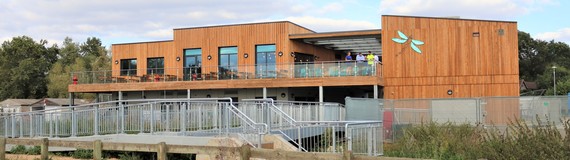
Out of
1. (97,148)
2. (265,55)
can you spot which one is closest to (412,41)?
(265,55)

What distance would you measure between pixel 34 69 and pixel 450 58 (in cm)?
6801

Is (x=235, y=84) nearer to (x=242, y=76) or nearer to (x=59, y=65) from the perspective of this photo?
(x=242, y=76)

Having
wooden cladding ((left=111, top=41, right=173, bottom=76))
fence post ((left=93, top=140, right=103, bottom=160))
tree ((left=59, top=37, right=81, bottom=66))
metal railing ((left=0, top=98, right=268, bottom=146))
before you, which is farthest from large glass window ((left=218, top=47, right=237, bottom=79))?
tree ((left=59, top=37, right=81, bottom=66))

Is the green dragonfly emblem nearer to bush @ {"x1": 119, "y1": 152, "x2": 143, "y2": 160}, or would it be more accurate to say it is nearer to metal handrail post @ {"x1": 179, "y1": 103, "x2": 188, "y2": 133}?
metal handrail post @ {"x1": 179, "y1": 103, "x2": 188, "y2": 133}

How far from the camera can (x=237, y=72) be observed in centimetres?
3180

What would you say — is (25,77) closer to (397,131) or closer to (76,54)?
(76,54)

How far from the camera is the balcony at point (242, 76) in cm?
2909

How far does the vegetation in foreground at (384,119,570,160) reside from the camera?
1007 cm

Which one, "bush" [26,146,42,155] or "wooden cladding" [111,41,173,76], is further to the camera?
"wooden cladding" [111,41,173,76]

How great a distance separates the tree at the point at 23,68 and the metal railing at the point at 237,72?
49.0 m

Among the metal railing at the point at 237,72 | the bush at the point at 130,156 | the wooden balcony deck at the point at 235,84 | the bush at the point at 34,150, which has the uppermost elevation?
the metal railing at the point at 237,72

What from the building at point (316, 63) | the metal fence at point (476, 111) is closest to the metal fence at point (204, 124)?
the metal fence at point (476, 111)

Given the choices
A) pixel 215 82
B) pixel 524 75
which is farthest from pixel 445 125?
pixel 524 75

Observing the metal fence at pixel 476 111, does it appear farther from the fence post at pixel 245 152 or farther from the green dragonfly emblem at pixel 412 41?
the fence post at pixel 245 152
